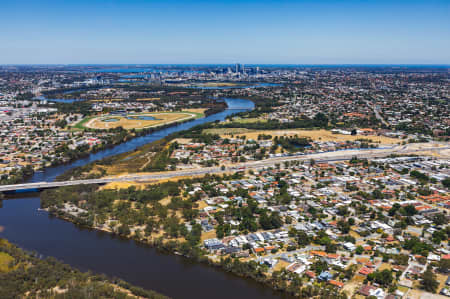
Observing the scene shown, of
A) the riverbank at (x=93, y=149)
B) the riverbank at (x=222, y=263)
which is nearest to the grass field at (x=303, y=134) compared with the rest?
the riverbank at (x=93, y=149)

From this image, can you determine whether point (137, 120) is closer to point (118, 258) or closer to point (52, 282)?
point (118, 258)

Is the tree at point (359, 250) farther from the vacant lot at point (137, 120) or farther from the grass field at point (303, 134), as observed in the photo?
the vacant lot at point (137, 120)

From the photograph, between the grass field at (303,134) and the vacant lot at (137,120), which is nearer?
the grass field at (303,134)

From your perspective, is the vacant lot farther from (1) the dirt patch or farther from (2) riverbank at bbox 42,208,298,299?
(2) riverbank at bbox 42,208,298,299

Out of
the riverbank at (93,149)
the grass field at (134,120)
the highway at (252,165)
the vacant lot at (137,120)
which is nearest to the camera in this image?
the highway at (252,165)

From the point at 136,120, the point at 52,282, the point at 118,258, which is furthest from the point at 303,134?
the point at 52,282

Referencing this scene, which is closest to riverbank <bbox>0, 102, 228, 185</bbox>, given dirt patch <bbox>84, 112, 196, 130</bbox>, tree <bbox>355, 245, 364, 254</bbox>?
dirt patch <bbox>84, 112, 196, 130</bbox>
